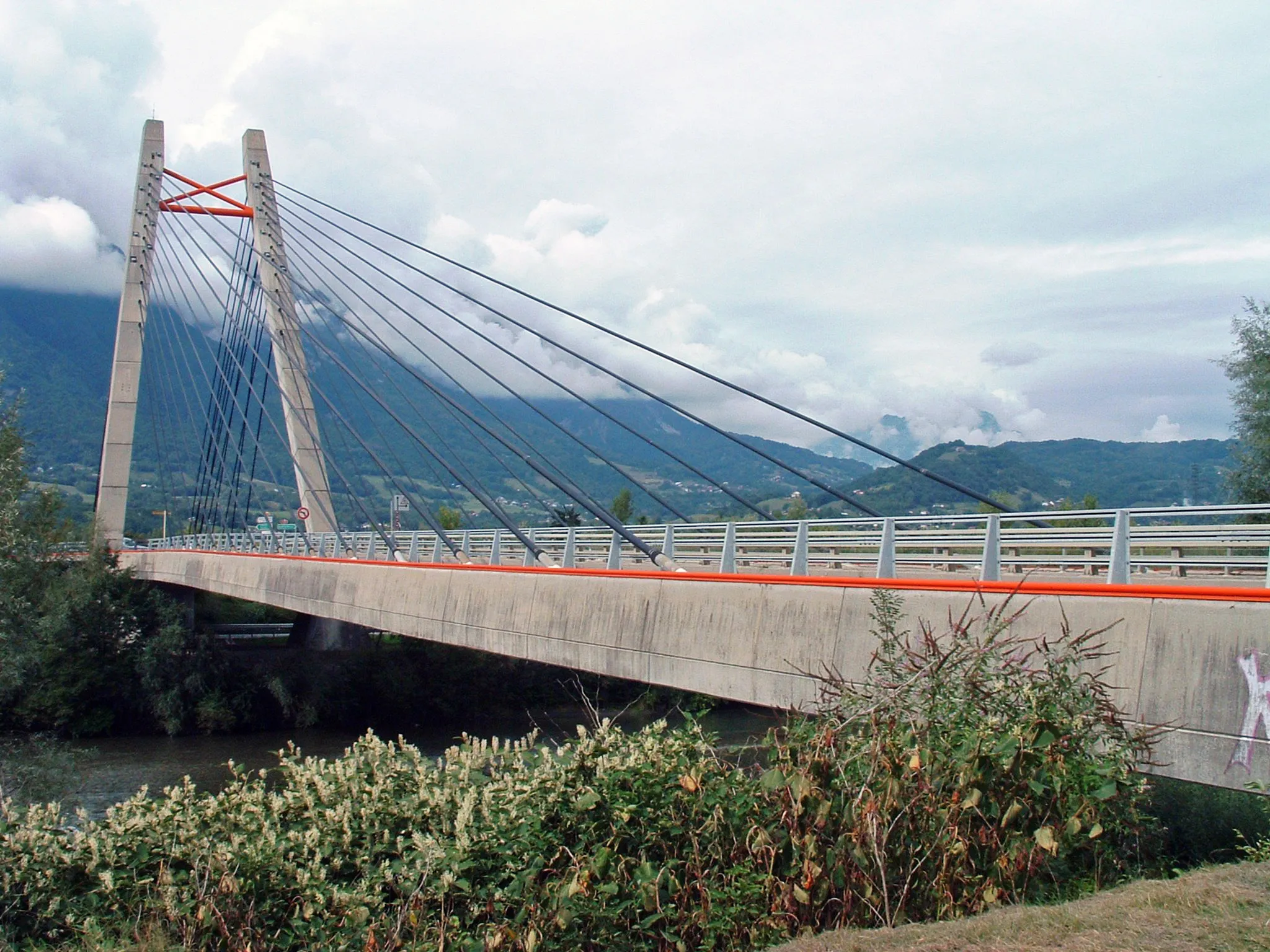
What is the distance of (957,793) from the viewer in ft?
20.5

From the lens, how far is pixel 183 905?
6.90 m

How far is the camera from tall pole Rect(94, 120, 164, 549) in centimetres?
3594

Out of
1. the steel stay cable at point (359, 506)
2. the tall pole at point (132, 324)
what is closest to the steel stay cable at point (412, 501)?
the steel stay cable at point (359, 506)

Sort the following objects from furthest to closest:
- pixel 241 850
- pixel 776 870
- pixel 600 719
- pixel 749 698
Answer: pixel 749 698
pixel 600 719
pixel 241 850
pixel 776 870

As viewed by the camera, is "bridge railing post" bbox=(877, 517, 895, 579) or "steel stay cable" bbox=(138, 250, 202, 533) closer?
"bridge railing post" bbox=(877, 517, 895, 579)

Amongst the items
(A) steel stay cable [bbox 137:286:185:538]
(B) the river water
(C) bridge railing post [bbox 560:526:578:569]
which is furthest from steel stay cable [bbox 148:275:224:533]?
(C) bridge railing post [bbox 560:526:578:569]

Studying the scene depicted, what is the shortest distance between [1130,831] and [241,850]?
5437mm

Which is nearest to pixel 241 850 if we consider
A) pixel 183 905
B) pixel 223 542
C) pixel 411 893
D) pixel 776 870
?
pixel 183 905

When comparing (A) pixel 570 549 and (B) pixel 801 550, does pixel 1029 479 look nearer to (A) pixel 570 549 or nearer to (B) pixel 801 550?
(A) pixel 570 549

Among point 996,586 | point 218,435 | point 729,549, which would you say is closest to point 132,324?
point 218,435

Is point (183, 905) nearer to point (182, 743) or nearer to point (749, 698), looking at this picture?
point (749, 698)

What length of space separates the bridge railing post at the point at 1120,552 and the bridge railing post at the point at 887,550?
2635mm

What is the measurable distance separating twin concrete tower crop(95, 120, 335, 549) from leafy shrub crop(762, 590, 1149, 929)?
941 inches

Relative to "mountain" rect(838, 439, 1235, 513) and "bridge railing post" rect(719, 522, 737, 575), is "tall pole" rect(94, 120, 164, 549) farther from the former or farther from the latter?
"mountain" rect(838, 439, 1235, 513)
